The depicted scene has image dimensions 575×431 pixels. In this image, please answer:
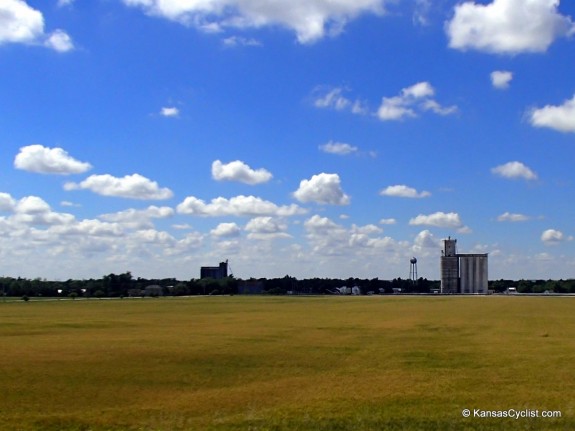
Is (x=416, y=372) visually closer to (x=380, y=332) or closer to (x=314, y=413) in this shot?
(x=314, y=413)

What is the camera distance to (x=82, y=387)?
34.2 metres

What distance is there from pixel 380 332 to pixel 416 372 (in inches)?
1089

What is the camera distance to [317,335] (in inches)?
2434

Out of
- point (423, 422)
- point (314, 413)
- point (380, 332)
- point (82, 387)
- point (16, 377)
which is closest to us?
point (423, 422)

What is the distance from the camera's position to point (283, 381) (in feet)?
119

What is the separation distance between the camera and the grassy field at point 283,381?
88.1ft

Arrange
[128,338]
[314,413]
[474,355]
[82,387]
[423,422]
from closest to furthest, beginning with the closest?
[423,422]
[314,413]
[82,387]
[474,355]
[128,338]

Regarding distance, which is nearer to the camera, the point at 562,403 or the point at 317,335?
the point at 562,403

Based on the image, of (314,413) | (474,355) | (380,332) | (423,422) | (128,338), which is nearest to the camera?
(423,422)

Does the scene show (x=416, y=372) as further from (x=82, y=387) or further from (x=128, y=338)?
(x=128, y=338)

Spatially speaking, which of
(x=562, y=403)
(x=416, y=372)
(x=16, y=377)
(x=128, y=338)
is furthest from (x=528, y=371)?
(x=128, y=338)

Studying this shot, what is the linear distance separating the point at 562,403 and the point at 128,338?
39.1 meters

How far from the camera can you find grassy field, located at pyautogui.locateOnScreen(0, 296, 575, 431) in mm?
26844

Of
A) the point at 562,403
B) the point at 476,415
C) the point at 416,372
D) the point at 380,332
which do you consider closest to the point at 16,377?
the point at 416,372
